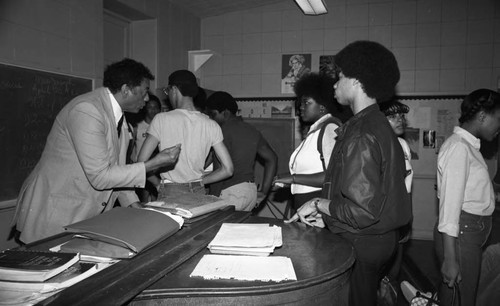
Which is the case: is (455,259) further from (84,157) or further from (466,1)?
(466,1)

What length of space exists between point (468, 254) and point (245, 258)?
4.37ft

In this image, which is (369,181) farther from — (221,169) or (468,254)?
(221,169)

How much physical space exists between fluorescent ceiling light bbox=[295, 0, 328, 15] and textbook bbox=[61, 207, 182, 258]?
3085mm

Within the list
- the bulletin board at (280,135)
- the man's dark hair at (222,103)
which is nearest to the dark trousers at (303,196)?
the man's dark hair at (222,103)

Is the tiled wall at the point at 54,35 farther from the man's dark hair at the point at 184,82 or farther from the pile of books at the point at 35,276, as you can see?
the pile of books at the point at 35,276

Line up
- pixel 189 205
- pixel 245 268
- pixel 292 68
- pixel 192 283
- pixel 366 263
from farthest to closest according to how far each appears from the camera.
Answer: pixel 292 68 < pixel 189 205 < pixel 366 263 < pixel 245 268 < pixel 192 283

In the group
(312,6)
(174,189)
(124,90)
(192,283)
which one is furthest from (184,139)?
(312,6)

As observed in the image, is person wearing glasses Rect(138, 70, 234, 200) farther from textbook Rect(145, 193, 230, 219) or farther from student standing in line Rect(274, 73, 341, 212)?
textbook Rect(145, 193, 230, 219)

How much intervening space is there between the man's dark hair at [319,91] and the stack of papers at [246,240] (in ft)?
4.38

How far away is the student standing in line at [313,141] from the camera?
2.34m

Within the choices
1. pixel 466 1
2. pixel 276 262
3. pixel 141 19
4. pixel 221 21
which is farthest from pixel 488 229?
pixel 221 21

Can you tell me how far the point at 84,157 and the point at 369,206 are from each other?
1.28 m

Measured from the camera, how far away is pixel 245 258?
128 cm

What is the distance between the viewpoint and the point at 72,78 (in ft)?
11.6
